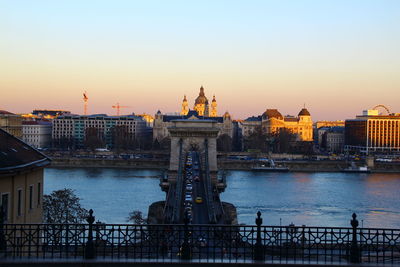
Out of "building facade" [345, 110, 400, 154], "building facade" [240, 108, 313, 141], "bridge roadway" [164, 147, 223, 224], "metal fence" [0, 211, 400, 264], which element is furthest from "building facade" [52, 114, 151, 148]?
"metal fence" [0, 211, 400, 264]

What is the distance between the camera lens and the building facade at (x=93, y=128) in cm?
8262

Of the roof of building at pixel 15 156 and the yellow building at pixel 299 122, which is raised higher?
the yellow building at pixel 299 122

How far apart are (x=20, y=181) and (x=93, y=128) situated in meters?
72.4

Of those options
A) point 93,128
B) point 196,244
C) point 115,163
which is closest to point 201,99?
point 93,128

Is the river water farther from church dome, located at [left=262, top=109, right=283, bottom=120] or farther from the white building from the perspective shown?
church dome, located at [left=262, top=109, right=283, bottom=120]

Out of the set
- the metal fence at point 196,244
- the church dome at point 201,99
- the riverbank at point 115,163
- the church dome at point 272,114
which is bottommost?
the riverbank at point 115,163

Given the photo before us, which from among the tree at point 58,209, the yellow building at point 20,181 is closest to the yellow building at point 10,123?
the tree at point 58,209

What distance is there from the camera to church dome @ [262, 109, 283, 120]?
97.0 meters

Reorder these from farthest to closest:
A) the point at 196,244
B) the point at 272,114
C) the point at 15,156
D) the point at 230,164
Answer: the point at 272,114 → the point at 230,164 → the point at 15,156 → the point at 196,244

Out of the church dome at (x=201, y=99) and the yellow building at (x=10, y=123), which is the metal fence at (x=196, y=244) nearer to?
the yellow building at (x=10, y=123)

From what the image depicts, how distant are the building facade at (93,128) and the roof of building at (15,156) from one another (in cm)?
7019

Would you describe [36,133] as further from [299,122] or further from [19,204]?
[19,204]

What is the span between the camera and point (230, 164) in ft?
196

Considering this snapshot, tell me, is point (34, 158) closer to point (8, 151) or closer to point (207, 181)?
point (8, 151)
